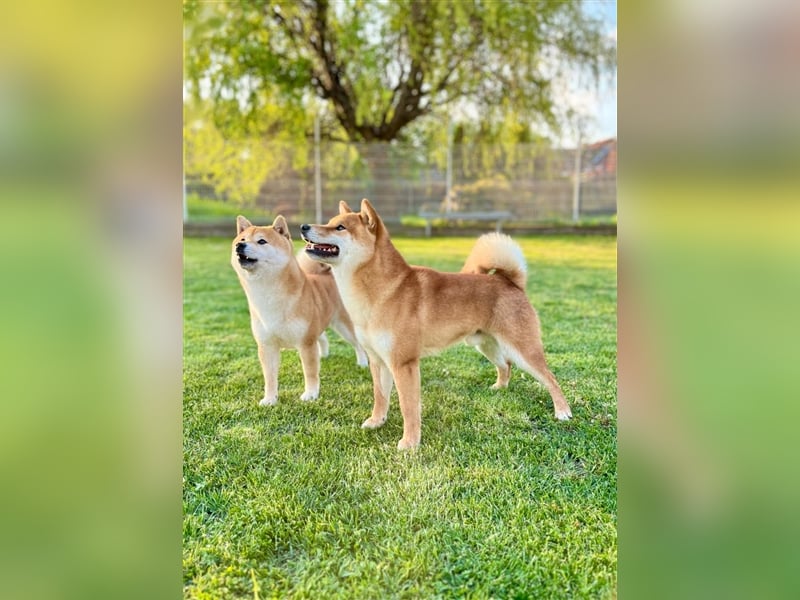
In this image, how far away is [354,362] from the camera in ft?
13.9

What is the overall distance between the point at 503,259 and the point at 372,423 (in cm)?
123

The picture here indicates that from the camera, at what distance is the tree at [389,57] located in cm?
1073

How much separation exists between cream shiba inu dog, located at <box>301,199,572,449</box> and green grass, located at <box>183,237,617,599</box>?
289 millimetres

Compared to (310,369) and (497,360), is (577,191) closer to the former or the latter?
(497,360)

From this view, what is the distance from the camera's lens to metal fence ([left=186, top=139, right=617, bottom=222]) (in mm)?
12250

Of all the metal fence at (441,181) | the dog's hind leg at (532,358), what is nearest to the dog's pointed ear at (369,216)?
the dog's hind leg at (532,358)

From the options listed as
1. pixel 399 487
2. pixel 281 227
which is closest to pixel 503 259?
pixel 281 227

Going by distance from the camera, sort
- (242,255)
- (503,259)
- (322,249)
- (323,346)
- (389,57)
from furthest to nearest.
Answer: (389,57) → (323,346) → (503,259) → (242,255) → (322,249)

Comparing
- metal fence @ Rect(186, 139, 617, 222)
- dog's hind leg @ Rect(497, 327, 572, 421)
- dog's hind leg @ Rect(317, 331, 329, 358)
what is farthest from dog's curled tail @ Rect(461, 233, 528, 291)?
metal fence @ Rect(186, 139, 617, 222)

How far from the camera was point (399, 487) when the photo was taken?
221 cm

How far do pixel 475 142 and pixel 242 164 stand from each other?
557 centimetres
